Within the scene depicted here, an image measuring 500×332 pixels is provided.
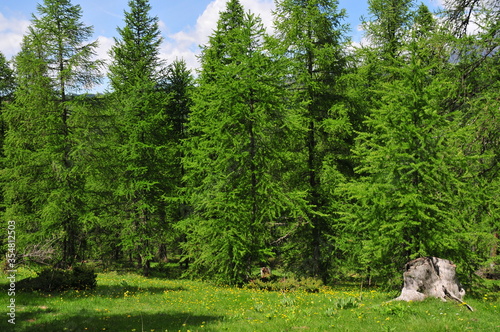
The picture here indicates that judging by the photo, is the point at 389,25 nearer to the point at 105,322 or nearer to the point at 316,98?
the point at 316,98

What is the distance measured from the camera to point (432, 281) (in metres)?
10.3

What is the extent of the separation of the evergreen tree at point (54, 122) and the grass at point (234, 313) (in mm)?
5486

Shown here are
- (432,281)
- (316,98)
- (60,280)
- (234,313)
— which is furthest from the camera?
(316,98)

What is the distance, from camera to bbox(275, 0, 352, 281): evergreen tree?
55.7 ft

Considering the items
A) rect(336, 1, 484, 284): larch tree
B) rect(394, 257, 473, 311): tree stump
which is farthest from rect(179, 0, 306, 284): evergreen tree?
rect(394, 257, 473, 311): tree stump

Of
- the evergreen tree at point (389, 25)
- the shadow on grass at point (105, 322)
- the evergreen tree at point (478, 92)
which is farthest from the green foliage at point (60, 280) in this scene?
the evergreen tree at point (389, 25)

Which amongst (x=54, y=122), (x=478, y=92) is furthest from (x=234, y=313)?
(x=54, y=122)

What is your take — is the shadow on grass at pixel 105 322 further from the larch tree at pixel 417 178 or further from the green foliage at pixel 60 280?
the larch tree at pixel 417 178

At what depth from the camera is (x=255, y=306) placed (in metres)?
10.2

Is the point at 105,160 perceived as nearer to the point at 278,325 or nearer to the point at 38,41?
the point at 38,41

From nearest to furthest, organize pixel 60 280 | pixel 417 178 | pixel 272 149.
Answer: pixel 417 178
pixel 60 280
pixel 272 149

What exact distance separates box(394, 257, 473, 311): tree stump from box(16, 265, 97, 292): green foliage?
1102 centimetres

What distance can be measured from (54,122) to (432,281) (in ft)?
57.9

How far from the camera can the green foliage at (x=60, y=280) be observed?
12047mm
